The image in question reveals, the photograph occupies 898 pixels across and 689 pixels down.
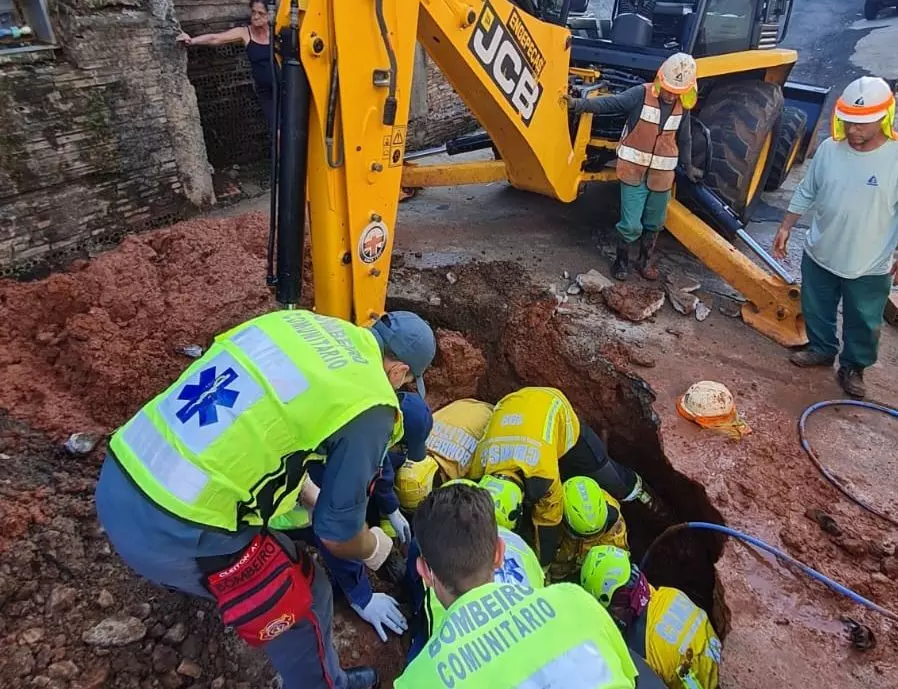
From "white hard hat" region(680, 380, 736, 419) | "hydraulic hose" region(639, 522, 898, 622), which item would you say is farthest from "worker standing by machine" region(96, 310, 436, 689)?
"white hard hat" region(680, 380, 736, 419)

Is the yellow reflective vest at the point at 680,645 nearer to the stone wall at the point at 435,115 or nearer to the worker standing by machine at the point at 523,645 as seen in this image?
the worker standing by machine at the point at 523,645

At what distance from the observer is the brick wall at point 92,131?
13.8 feet

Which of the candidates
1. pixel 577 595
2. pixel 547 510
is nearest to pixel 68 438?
pixel 547 510

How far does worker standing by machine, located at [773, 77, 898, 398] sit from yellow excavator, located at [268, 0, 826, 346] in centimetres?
25

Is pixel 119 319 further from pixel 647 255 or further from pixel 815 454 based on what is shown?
pixel 815 454

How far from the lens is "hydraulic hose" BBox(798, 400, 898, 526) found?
3283 mm

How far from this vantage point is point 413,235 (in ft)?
17.8

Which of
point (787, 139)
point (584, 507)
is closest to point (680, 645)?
point (584, 507)

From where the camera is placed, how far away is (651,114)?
4465mm

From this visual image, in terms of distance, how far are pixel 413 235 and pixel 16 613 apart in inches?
148

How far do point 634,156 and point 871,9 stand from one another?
1608 centimetres

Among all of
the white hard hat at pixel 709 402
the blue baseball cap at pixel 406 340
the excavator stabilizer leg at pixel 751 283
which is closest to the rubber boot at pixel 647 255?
the excavator stabilizer leg at pixel 751 283

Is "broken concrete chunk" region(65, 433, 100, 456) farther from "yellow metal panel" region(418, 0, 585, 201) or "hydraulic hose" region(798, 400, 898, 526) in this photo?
"hydraulic hose" region(798, 400, 898, 526)

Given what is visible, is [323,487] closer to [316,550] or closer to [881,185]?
[316,550]
